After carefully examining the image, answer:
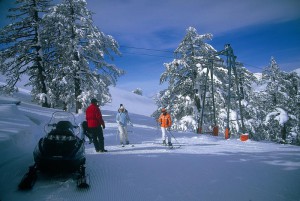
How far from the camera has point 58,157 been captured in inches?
219

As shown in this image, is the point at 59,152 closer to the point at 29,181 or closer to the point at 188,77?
the point at 29,181

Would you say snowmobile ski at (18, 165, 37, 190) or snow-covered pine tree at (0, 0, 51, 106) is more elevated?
snow-covered pine tree at (0, 0, 51, 106)

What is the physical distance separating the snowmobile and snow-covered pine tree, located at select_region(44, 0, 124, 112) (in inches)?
537

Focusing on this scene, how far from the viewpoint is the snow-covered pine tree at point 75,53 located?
1969 centimetres

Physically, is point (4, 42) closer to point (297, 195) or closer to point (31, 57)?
point (31, 57)

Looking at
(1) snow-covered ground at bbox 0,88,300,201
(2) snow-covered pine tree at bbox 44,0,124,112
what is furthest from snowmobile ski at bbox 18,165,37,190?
(2) snow-covered pine tree at bbox 44,0,124,112

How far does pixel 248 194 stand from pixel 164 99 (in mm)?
19629

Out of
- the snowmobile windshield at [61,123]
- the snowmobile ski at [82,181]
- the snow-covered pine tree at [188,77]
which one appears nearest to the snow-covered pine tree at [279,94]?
the snow-covered pine tree at [188,77]

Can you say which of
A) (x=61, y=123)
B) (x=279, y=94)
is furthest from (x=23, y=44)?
(x=279, y=94)

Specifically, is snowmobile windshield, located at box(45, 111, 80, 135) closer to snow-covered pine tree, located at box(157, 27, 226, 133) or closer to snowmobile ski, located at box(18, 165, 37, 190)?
snowmobile ski, located at box(18, 165, 37, 190)

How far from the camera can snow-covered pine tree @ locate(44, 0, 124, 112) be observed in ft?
64.6

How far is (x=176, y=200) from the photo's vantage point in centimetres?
500

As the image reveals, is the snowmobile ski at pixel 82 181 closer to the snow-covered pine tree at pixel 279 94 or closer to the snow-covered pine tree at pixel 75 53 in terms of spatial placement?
the snow-covered pine tree at pixel 75 53

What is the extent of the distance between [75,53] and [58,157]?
16.5m
